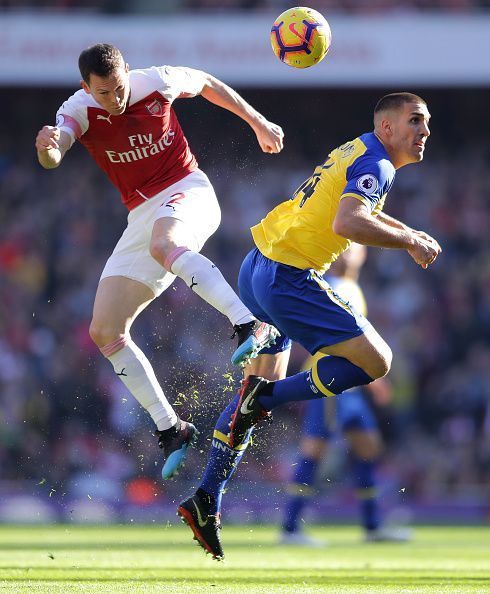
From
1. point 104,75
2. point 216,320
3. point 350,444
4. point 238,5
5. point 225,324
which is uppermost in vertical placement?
point 104,75

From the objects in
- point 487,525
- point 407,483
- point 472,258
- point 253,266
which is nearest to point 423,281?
point 472,258

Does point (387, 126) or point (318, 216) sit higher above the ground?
point (387, 126)

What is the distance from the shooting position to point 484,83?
61.0 feet

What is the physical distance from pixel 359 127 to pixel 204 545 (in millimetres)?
13842

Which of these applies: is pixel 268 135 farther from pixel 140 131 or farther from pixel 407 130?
pixel 407 130

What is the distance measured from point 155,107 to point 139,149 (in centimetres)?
28

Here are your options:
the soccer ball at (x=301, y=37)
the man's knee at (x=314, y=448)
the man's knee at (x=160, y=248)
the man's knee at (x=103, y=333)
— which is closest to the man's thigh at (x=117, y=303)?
the man's knee at (x=103, y=333)

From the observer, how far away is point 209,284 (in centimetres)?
703

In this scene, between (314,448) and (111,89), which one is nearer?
(111,89)

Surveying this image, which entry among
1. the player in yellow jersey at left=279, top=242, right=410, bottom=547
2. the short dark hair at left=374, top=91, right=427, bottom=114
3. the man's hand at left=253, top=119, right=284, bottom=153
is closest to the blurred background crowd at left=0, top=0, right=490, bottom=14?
the player in yellow jersey at left=279, top=242, right=410, bottom=547

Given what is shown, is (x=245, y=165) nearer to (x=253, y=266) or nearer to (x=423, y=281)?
(x=423, y=281)

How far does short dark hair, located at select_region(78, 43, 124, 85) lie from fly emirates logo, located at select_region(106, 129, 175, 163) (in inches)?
23.0

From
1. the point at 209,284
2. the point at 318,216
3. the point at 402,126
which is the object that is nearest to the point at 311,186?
the point at 318,216

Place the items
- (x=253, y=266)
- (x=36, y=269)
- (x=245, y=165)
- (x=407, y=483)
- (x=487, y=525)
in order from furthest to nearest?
(x=245, y=165) → (x=36, y=269) → (x=407, y=483) → (x=487, y=525) → (x=253, y=266)
